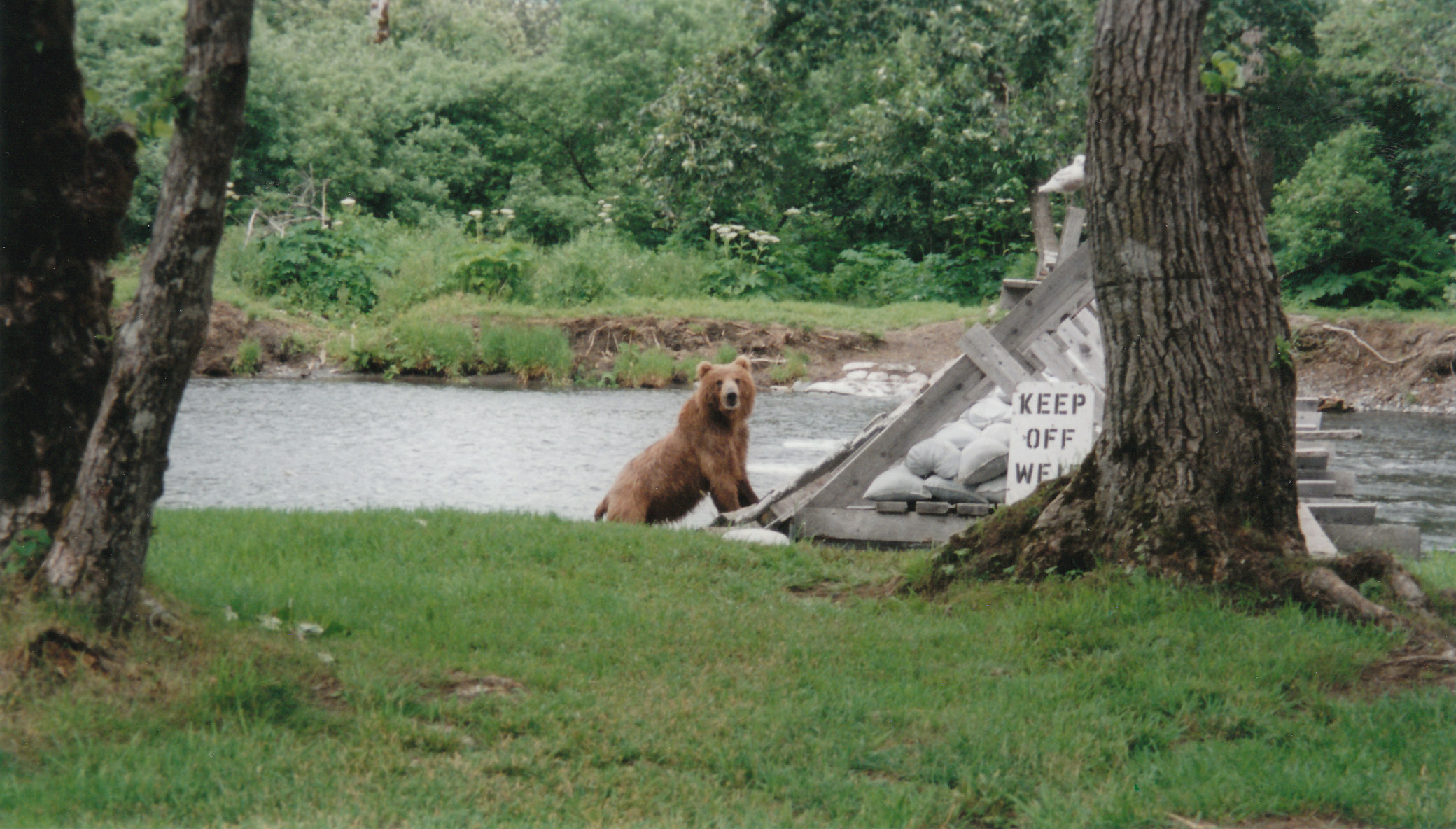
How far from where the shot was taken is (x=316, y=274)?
22188mm

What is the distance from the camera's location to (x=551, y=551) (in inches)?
234

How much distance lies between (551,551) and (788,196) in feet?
81.6

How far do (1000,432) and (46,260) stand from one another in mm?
5047

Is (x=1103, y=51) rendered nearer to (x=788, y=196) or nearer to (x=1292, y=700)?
(x=1292, y=700)

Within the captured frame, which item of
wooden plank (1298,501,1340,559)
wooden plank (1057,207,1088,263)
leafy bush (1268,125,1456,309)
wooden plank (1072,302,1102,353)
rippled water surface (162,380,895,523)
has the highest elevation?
leafy bush (1268,125,1456,309)

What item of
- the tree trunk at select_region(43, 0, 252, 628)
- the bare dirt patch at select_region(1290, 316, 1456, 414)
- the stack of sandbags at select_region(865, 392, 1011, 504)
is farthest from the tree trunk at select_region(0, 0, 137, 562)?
the bare dirt patch at select_region(1290, 316, 1456, 414)

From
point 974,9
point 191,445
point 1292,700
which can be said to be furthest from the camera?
point 191,445

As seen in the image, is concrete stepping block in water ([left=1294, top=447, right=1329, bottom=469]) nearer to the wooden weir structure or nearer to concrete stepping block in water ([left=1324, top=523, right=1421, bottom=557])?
the wooden weir structure

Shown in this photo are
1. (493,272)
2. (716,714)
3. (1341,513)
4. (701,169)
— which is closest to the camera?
(716,714)

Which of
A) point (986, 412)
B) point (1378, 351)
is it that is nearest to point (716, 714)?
point (986, 412)

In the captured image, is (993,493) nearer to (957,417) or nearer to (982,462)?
(982,462)

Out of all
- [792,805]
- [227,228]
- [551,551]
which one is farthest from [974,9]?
[227,228]

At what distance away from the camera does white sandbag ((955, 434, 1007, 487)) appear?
22.9 feet

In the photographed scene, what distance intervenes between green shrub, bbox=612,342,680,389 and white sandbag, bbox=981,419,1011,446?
12267 mm
